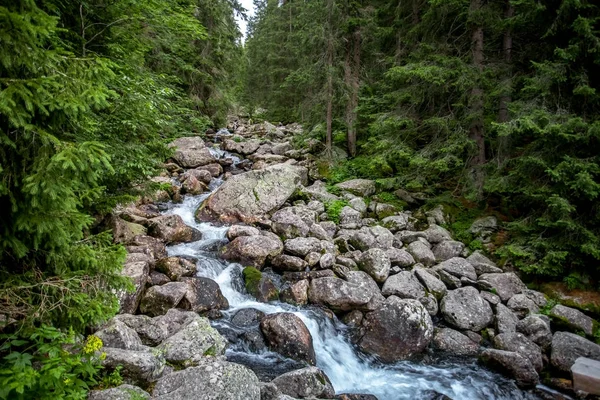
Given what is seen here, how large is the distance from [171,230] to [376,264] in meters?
6.31

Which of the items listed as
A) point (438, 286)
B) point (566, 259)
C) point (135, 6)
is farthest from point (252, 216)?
point (566, 259)

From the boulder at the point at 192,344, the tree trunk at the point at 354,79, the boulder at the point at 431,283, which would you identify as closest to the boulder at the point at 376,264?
the boulder at the point at 431,283

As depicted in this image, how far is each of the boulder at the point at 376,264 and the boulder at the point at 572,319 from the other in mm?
Answer: 4019

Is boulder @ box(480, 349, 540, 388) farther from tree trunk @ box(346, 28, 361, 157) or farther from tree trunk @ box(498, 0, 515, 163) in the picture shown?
tree trunk @ box(346, 28, 361, 157)

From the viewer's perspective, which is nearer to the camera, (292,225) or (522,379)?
(522,379)

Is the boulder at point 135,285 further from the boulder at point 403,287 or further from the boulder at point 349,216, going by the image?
the boulder at point 349,216

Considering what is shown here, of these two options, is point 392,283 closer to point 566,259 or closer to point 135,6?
point 566,259

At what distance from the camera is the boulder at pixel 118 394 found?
3322mm

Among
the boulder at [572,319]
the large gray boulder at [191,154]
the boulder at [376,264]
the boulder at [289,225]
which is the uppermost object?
the large gray boulder at [191,154]

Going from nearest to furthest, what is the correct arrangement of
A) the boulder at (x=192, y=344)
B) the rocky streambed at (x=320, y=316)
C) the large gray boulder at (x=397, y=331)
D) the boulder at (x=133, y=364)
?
the boulder at (x=133, y=364), the boulder at (x=192, y=344), the rocky streambed at (x=320, y=316), the large gray boulder at (x=397, y=331)

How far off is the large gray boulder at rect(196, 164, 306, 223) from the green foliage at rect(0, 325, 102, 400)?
27.4 ft

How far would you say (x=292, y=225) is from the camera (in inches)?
407

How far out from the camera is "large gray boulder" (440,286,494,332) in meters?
7.63

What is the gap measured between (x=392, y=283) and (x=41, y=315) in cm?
743
